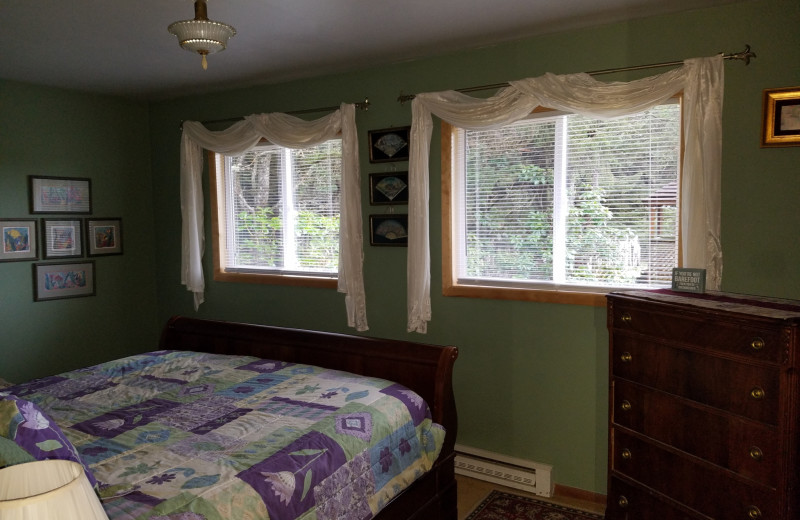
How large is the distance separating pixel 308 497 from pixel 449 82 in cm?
255

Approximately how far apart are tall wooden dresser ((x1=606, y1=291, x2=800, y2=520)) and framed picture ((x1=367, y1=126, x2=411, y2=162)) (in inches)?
70.1

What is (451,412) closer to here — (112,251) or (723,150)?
(723,150)

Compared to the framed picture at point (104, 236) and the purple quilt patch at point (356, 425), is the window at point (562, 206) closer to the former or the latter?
the purple quilt patch at point (356, 425)

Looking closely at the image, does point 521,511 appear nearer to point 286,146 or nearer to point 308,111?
point 286,146

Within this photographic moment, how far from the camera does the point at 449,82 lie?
138 inches

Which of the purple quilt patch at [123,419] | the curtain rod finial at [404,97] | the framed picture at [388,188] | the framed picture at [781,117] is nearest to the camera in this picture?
the purple quilt patch at [123,419]

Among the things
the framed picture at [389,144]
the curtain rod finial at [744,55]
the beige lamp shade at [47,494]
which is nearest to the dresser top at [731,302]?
the curtain rod finial at [744,55]

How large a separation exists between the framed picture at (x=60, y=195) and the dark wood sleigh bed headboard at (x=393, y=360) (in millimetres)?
1719

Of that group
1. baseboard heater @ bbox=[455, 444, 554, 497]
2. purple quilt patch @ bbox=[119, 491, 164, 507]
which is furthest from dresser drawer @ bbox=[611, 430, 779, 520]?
purple quilt patch @ bbox=[119, 491, 164, 507]

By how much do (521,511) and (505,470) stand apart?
31 centimetres

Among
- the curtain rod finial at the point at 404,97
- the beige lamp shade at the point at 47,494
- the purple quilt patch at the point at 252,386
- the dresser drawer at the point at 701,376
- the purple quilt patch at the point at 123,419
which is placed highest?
the curtain rod finial at the point at 404,97

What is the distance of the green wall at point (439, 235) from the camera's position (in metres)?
2.71

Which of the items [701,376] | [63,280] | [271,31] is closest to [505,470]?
[701,376]

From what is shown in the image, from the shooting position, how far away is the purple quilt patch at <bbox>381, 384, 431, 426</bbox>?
262 cm
